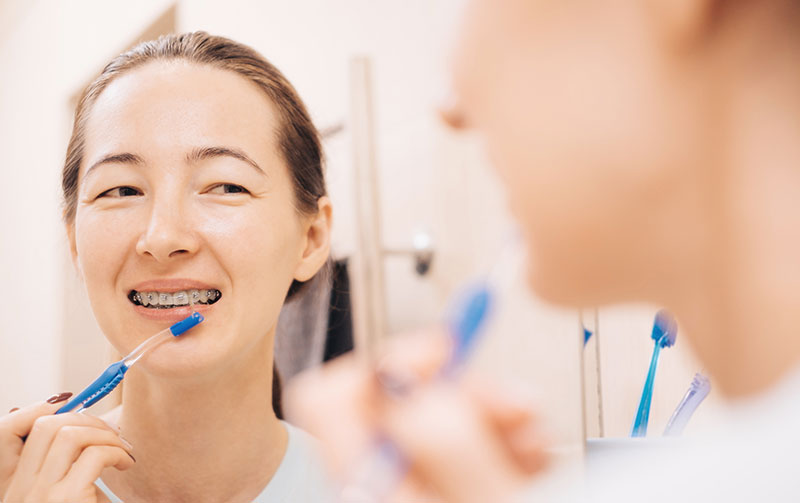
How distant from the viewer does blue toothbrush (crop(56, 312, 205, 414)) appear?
0.46 metres

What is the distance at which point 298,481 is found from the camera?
21.3 inches

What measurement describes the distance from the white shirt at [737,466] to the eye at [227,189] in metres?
0.36

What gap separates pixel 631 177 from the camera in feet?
0.74

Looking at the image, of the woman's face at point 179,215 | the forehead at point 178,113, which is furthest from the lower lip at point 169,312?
the forehead at point 178,113

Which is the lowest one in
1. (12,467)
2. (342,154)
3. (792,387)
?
(12,467)

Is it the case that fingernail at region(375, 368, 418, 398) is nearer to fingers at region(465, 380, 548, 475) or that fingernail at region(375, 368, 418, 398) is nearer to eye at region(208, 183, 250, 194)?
fingers at region(465, 380, 548, 475)

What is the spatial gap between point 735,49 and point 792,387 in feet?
0.33

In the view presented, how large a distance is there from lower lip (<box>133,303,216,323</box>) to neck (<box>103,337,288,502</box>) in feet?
0.16

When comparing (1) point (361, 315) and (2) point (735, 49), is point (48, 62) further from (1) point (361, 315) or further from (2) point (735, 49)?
(2) point (735, 49)

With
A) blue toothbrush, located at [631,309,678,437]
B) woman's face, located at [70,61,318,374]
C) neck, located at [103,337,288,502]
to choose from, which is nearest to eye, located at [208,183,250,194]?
woman's face, located at [70,61,318,374]

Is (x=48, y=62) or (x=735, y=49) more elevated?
(x=48, y=62)

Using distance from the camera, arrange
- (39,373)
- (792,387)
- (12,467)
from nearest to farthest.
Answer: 1. (792,387)
2. (12,467)
3. (39,373)

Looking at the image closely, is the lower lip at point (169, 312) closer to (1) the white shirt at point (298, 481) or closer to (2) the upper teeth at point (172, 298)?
(2) the upper teeth at point (172, 298)

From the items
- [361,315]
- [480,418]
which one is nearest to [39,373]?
[361,315]
